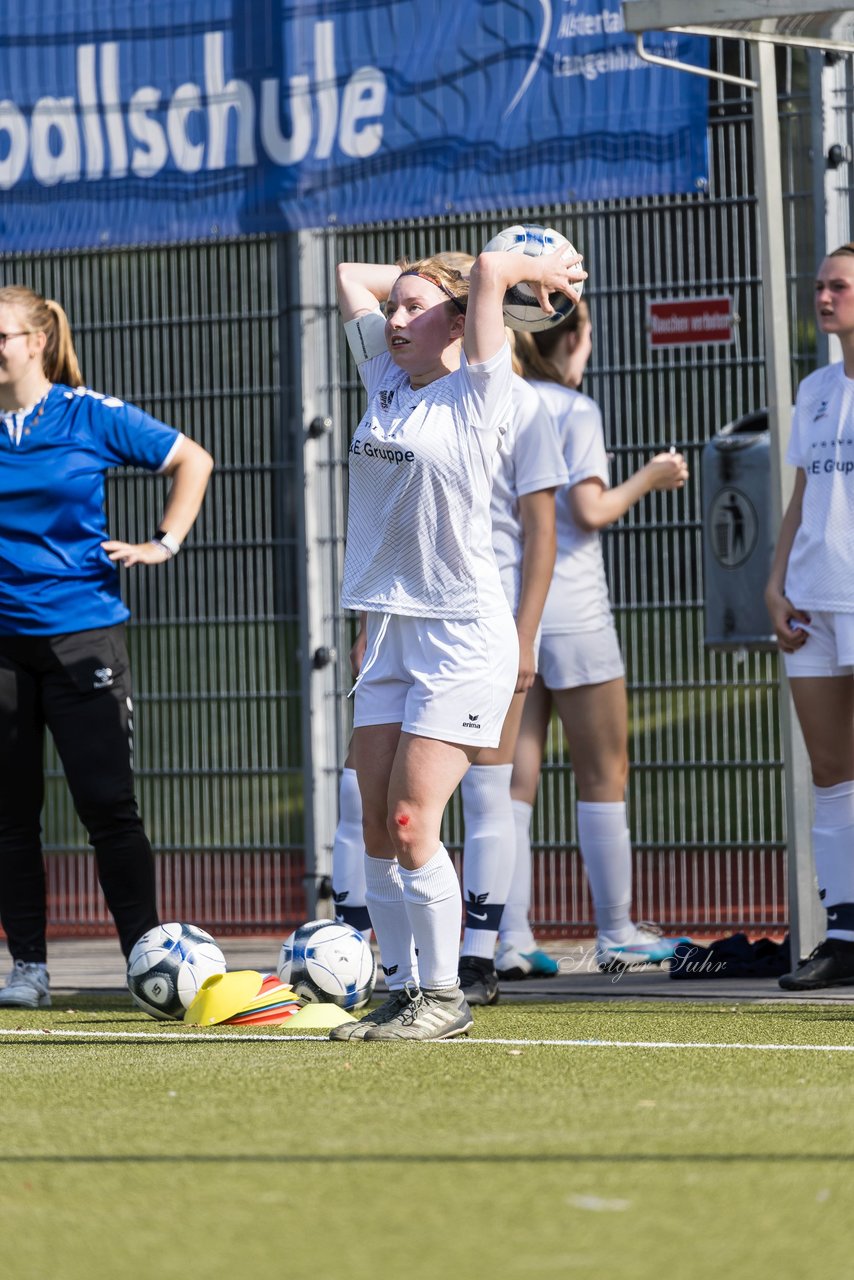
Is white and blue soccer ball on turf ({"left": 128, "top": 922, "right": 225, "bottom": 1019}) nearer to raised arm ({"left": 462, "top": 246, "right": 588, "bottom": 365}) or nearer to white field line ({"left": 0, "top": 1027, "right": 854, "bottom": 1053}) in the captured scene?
white field line ({"left": 0, "top": 1027, "right": 854, "bottom": 1053})

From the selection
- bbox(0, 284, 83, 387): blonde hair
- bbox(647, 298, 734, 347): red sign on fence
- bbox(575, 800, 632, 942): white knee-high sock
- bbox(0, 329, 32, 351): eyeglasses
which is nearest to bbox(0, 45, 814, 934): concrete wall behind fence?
bbox(647, 298, 734, 347): red sign on fence

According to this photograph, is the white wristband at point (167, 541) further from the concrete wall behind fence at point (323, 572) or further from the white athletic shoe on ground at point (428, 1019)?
the concrete wall behind fence at point (323, 572)

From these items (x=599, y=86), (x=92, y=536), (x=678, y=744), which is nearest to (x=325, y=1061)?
(x=92, y=536)

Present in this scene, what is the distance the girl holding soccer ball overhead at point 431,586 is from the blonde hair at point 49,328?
5.84ft

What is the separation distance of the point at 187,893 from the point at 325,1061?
4.64 m

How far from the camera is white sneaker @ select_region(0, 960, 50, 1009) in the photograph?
6.55 metres

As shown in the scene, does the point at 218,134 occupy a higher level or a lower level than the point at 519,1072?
higher

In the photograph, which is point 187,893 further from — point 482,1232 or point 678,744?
point 482,1232

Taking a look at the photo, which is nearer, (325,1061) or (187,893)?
(325,1061)

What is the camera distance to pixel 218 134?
9.01 meters

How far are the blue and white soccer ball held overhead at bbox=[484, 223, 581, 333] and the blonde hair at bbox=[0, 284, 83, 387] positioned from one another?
1799 mm

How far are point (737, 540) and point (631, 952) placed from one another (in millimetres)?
1565

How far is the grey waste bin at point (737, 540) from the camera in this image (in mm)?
7578

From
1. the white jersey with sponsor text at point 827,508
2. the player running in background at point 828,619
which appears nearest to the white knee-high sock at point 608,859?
the player running in background at point 828,619
